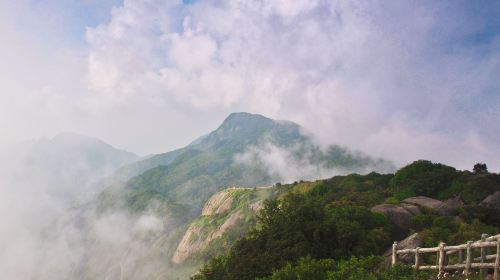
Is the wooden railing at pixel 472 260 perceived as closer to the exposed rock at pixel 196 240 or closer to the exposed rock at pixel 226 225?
the exposed rock at pixel 196 240

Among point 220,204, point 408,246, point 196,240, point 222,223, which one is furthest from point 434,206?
point 220,204

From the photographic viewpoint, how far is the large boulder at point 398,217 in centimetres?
4347

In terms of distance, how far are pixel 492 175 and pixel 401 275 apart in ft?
173

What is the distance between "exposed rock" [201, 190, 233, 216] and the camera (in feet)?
523

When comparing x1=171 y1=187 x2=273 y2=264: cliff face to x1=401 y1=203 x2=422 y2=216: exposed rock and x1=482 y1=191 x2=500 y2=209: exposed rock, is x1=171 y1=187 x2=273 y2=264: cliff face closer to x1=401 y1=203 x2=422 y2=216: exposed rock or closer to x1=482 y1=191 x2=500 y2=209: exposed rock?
x1=482 y1=191 x2=500 y2=209: exposed rock

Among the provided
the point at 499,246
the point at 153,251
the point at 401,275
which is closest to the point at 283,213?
the point at 401,275

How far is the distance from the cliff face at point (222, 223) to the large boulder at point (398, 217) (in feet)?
236

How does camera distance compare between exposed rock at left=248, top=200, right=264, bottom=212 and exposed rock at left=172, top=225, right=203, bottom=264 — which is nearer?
exposed rock at left=248, top=200, right=264, bottom=212

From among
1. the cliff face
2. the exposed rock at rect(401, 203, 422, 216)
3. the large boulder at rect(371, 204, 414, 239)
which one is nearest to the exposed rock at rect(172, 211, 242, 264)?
the cliff face

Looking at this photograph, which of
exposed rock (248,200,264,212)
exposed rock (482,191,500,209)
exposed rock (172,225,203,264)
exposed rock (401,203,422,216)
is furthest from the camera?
exposed rock (172,225,203,264)

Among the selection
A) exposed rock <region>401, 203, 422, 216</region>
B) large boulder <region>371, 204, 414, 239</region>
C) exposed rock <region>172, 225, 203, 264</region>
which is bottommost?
exposed rock <region>172, 225, 203, 264</region>

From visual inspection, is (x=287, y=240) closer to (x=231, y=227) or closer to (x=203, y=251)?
(x=231, y=227)

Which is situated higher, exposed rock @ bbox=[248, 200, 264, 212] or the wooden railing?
exposed rock @ bbox=[248, 200, 264, 212]

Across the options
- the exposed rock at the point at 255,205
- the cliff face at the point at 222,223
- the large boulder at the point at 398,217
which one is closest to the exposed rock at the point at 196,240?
the cliff face at the point at 222,223
